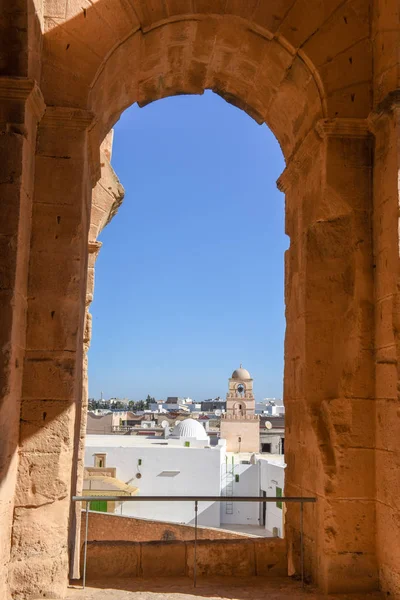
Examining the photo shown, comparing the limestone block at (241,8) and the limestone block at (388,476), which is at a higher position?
the limestone block at (241,8)

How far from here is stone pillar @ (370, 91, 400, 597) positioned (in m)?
4.28

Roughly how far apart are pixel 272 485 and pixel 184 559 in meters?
19.1

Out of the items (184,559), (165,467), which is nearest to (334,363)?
(184,559)

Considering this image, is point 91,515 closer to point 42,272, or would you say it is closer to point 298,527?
point 298,527

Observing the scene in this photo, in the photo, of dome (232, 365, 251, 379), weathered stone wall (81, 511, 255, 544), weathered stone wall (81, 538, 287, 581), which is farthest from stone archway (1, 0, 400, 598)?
dome (232, 365, 251, 379)

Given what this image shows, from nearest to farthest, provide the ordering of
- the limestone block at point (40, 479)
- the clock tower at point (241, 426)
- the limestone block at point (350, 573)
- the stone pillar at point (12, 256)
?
the stone pillar at point (12, 256)
the limestone block at point (40, 479)
the limestone block at point (350, 573)
the clock tower at point (241, 426)

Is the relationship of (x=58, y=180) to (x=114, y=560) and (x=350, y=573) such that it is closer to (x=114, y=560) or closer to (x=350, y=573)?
(x=114, y=560)

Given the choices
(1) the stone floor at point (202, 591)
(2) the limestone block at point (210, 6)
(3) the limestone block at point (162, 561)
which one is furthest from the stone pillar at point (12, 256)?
(2) the limestone block at point (210, 6)

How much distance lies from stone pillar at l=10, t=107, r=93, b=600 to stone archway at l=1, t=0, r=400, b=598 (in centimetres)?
1

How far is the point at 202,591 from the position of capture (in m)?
4.55

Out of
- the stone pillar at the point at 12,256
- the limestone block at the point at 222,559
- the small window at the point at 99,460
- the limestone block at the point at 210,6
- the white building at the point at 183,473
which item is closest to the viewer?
the stone pillar at the point at 12,256

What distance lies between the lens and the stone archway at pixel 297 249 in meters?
4.25

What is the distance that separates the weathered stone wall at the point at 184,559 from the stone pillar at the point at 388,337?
3.76 ft

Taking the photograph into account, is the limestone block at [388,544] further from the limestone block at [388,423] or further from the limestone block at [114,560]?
the limestone block at [114,560]
